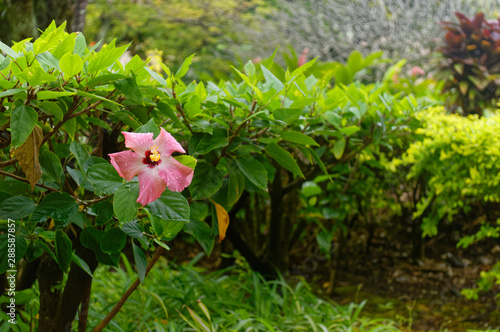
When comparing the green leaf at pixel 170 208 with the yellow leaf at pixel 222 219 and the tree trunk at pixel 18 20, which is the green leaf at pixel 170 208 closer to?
the yellow leaf at pixel 222 219

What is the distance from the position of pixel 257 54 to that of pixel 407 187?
425cm

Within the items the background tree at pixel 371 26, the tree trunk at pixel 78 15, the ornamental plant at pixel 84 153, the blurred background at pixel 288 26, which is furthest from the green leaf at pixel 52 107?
the background tree at pixel 371 26

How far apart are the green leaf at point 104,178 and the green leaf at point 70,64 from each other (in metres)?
0.16

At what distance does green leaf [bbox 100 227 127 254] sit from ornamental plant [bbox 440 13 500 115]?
3.76 m

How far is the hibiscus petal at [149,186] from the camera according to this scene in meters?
0.69

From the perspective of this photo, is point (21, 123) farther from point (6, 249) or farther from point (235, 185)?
point (235, 185)

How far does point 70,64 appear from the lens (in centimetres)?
72

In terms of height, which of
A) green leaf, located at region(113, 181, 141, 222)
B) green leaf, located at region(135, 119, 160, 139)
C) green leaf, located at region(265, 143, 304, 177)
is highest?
green leaf, located at region(135, 119, 160, 139)

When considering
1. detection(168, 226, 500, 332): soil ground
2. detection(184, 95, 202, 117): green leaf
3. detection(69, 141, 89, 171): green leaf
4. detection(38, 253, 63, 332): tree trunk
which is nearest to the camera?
detection(69, 141, 89, 171): green leaf

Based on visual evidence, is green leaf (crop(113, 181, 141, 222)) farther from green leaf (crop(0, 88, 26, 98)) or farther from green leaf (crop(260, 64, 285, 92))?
green leaf (crop(260, 64, 285, 92))

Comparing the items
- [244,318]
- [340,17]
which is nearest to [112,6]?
[340,17]

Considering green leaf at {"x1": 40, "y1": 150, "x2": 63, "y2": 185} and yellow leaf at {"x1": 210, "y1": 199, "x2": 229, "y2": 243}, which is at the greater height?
green leaf at {"x1": 40, "y1": 150, "x2": 63, "y2": 185}

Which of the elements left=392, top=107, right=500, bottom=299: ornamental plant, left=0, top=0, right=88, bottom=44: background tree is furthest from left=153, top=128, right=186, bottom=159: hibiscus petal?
left=0, top=0, right=88, bottom=44: background tree

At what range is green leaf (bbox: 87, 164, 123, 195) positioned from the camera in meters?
0.73
